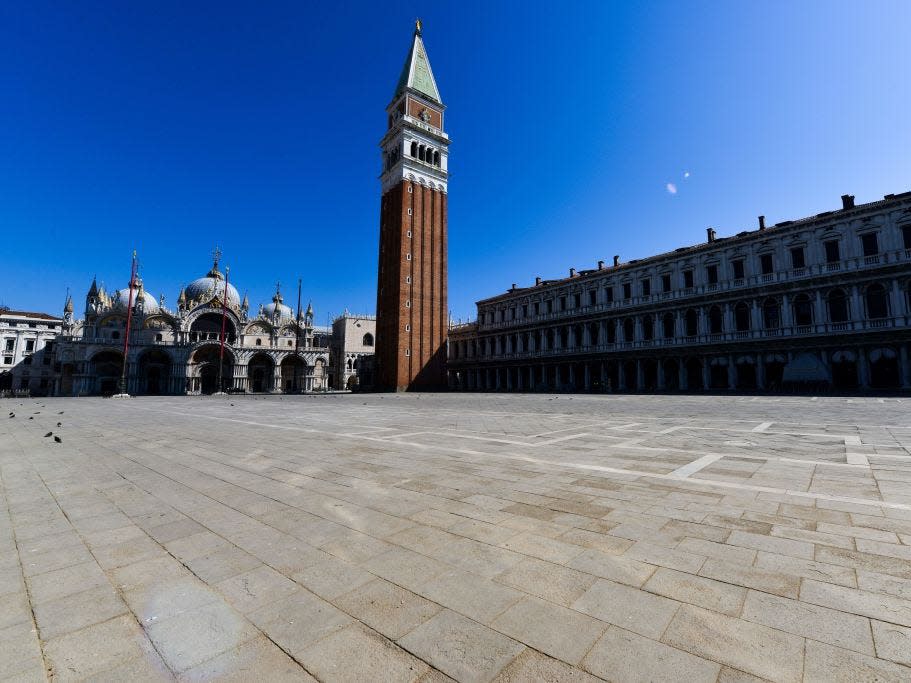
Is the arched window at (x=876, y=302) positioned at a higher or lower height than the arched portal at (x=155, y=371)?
higher

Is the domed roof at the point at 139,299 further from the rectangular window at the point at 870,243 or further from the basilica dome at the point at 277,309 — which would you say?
the rectangular window at the point at 870,243

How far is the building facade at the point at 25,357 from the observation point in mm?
63281

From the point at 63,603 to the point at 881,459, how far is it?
Answer: 382 inches

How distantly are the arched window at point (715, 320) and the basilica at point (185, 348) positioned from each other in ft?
151

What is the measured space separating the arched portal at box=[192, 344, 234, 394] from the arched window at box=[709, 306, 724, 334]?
5471 centimetres

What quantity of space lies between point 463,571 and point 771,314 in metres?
40.3

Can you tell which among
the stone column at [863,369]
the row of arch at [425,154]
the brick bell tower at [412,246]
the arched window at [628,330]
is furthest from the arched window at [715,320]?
the row of arch at [425,154]

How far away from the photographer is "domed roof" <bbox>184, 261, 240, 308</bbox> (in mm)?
62275

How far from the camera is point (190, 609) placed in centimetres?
260

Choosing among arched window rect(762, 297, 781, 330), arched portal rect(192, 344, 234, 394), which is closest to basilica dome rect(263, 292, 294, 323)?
arched portal rect(192, 344, 234, 394)

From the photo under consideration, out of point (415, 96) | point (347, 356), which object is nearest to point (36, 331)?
point (347, 356)

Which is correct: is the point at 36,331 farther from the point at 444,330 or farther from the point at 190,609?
the point at 190,609

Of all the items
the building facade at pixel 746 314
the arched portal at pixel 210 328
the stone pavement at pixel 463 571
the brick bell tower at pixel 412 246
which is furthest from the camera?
the arched portal at pixel 210 328

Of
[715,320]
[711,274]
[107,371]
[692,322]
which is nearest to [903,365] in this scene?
[715,320]
